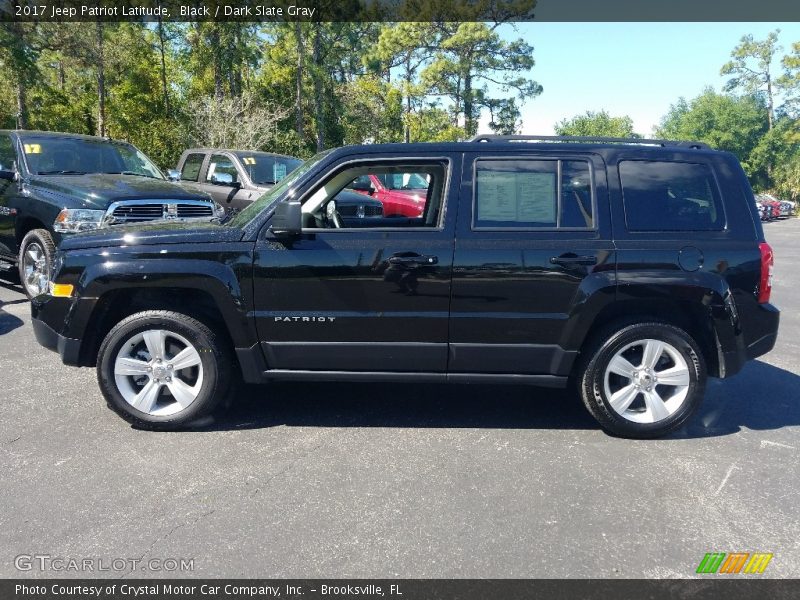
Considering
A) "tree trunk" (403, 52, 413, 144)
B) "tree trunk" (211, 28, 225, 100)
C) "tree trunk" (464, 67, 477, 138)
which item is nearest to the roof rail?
"tree trunk" (211, 28, 225, 100)

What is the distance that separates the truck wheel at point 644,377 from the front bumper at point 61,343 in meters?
3.38

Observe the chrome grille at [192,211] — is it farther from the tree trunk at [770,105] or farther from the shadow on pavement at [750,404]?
the tree trunk at [770,105]

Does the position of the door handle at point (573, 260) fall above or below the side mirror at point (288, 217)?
below

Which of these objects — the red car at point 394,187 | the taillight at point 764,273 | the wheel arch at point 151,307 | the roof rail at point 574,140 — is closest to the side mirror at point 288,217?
the red car at point 394,187

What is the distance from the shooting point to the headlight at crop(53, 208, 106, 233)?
21.7 feet

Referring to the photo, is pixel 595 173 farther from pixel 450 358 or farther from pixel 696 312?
pixel 450 358

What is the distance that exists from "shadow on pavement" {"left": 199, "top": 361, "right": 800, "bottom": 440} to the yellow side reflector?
1300 millimetres

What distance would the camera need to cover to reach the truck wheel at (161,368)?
396 centimetres

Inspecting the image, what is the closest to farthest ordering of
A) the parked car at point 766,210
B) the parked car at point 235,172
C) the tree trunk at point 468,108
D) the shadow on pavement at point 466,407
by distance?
1. the shadow on pavement at point 466,407
2. the parked car at point 235,172
3. the parked car at point 766,210
4. the tree trunk at point 468,108

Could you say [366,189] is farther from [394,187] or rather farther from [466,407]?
[466,407]

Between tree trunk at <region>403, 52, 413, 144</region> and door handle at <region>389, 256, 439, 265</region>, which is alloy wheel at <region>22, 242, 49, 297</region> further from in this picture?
tree trunk at <region>403, 52, 413, 144</region>

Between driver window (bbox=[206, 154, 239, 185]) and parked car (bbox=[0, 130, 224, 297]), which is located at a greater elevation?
driver window (bbox=[206, 154, 239, 185])

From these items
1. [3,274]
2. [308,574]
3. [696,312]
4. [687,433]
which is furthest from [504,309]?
[3,274]

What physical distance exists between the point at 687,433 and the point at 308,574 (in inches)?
112
